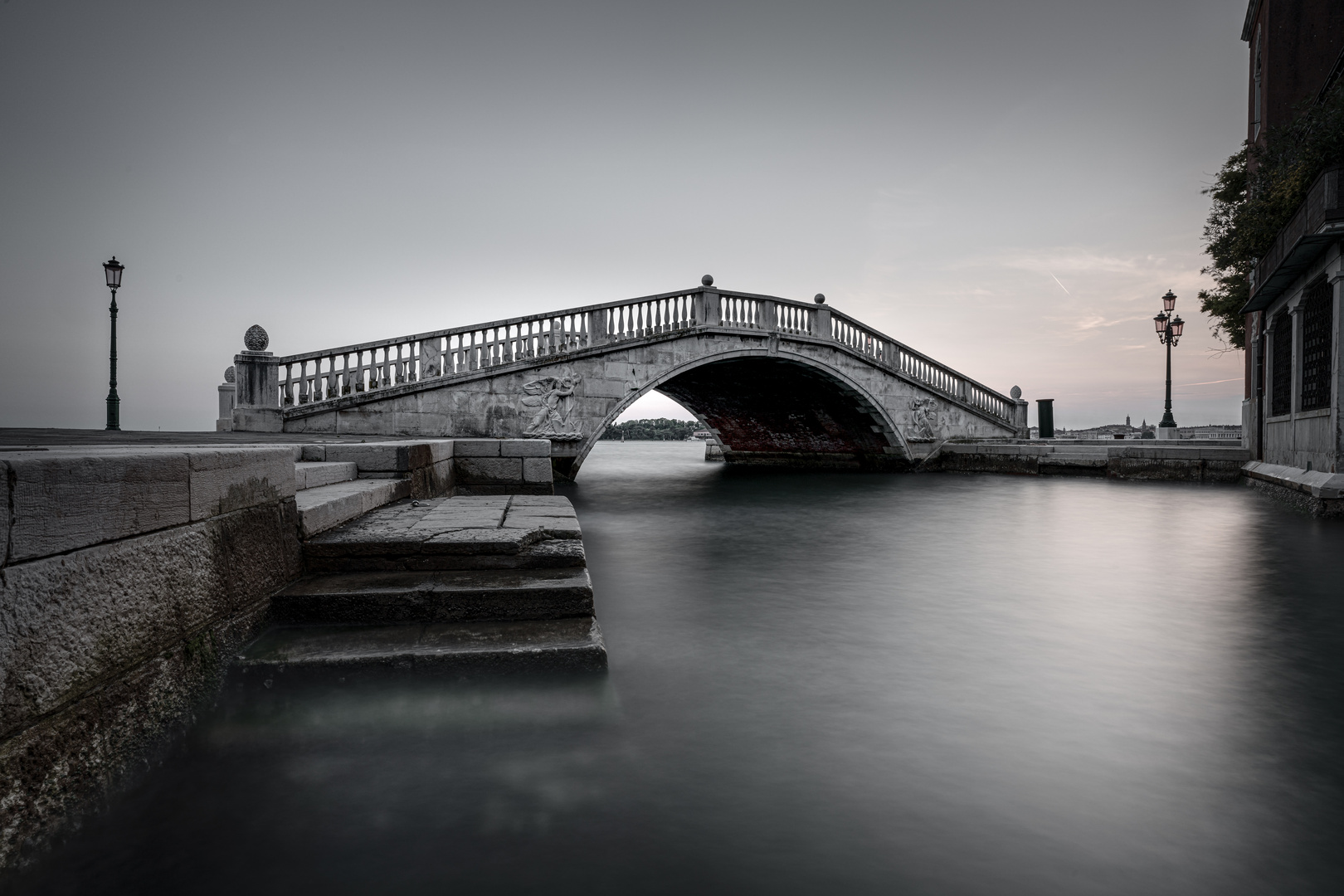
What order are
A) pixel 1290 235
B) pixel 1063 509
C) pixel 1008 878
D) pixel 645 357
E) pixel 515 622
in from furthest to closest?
pixel 645 357
pixel 1063 509
pixel 1290 235
pixel 515 622
pixel 1008 878

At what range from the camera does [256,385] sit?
33.4 ft

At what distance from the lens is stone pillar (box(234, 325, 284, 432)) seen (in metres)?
10.1

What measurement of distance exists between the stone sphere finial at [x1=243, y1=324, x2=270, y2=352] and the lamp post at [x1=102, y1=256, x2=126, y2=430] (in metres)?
4.02

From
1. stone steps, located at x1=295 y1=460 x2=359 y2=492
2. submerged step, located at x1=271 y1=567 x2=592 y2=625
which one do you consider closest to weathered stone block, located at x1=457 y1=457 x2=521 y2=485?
stone steps, located at x1=295 y1=460 x2=359 y2=492

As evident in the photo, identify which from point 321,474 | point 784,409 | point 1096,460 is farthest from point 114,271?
point 1096,460

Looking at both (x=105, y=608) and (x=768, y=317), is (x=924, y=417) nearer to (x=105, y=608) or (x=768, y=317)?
(x=768, y=317)

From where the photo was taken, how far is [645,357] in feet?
49.2

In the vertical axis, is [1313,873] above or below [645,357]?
below

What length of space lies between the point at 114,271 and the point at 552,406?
7.81m

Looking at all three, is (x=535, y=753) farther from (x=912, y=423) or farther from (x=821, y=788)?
(x=912, y=423)

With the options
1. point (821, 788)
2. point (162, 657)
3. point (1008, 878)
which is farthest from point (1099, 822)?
point (162, 657)

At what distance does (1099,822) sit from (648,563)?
4825mm

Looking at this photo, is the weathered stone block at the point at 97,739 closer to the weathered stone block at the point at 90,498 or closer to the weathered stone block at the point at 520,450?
the weathered stone block at the point at 90,498

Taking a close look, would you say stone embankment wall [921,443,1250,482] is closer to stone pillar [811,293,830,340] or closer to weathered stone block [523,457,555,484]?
stone pillar [811,293,830,340]
